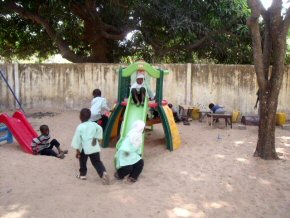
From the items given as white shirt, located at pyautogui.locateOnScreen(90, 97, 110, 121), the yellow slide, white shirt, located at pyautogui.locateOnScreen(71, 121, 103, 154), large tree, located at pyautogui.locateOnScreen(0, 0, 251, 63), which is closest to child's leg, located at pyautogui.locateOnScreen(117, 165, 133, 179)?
white shirt, located at pyautogui.locateOnScreen(71, 121, 103, 154)

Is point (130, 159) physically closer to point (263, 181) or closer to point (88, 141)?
point (88, 141)

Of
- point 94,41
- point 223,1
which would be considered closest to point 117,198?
point 223,1

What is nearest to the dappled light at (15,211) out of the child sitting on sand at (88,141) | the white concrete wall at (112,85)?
the child sitting on sand at (88,141)

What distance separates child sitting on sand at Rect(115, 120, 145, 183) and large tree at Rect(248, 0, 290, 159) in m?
2.65

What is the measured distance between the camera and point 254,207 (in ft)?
16.4

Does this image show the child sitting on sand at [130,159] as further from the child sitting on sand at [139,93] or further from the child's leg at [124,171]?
the child sitting on sand at [139,93]

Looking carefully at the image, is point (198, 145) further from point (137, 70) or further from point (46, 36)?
point (46, 36)

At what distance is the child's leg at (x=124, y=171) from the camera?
5.97m

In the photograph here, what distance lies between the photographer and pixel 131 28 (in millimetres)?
14273

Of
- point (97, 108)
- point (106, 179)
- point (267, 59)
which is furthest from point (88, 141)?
point (267, 59)

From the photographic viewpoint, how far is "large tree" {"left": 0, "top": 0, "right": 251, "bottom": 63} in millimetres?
12922

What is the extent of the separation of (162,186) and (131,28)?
31.5 feet

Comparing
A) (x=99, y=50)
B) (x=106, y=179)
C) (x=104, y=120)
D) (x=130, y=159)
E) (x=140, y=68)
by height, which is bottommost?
(x=106, y=179)

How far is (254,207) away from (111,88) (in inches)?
331
